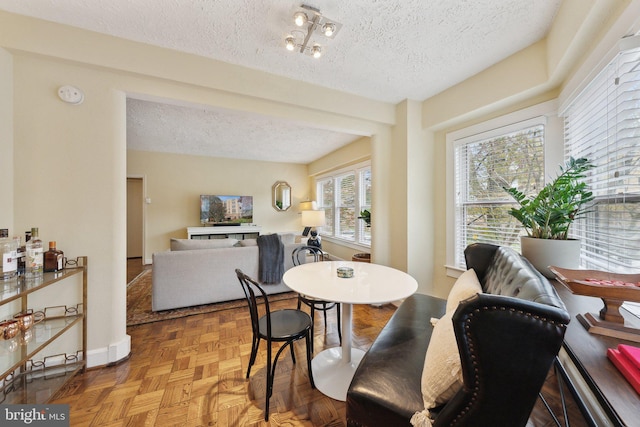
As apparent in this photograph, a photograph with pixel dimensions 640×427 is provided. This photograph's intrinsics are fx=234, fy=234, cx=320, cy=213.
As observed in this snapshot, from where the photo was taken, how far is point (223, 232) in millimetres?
5648

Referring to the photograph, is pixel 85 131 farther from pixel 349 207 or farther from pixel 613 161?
pixel 349 207

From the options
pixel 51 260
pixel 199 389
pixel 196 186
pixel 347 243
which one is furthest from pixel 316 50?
pixel 196 186

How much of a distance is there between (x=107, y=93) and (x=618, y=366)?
3.09 meters

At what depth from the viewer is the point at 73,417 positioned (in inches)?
53.6

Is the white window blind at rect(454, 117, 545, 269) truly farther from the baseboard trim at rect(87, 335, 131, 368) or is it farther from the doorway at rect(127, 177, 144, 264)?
the doorway at rect(127, 177, 144, 264)

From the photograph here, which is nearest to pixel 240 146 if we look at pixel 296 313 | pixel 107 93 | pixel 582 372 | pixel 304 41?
pixel 107 93

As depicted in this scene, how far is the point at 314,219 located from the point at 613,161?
337cm

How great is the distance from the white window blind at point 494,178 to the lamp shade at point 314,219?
6.99 ft

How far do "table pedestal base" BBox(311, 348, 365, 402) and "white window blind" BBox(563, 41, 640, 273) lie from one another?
1.67 m

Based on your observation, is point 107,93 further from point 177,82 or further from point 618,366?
point 618,366

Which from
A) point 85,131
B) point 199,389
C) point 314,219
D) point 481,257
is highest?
point 85,131

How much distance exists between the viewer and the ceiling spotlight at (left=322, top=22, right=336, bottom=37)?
5.23 feet

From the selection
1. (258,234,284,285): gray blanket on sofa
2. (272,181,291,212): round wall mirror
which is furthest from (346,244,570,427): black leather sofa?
(272,181,291,212): round wall mirror

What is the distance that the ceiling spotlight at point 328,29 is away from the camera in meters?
1.59
